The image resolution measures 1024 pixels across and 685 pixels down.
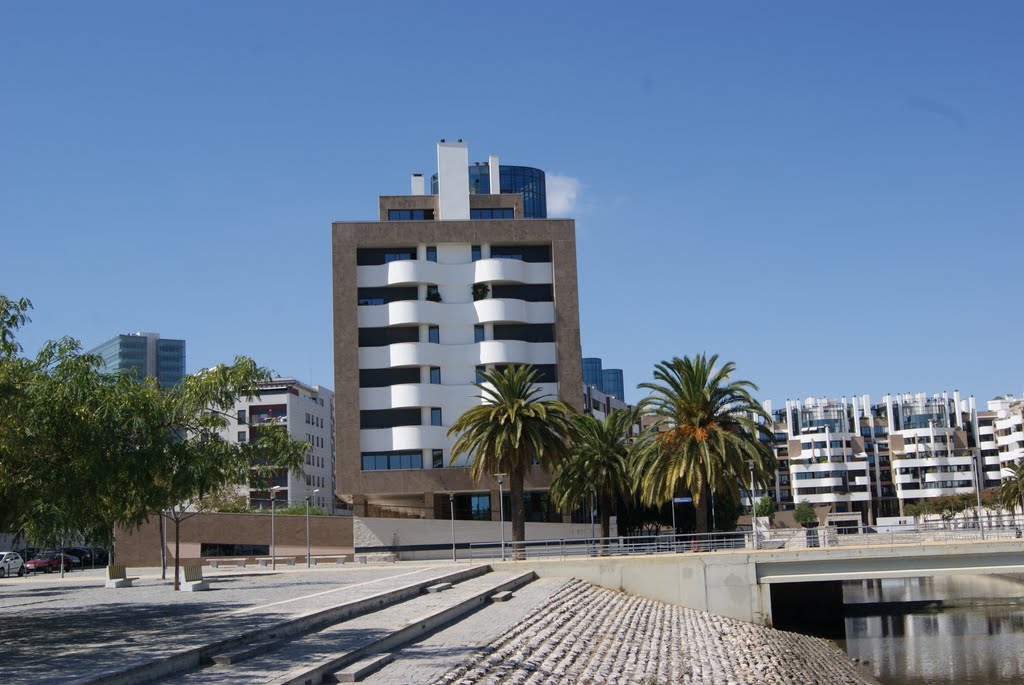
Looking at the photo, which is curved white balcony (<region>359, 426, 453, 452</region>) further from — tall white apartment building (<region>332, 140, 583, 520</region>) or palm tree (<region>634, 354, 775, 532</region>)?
palm tree (<region>634, 354, 775, 532</region>)

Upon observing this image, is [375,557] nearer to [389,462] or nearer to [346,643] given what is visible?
[389,462]

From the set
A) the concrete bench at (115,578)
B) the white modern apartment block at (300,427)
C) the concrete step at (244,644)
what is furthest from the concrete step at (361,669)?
the white modern apartment block at (300,427)

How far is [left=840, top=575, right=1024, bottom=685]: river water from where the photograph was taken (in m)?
38.6

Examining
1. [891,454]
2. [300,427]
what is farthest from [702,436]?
[891,454]

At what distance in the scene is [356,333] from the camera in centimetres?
8156

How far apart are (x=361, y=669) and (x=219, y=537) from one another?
5930 centimetres

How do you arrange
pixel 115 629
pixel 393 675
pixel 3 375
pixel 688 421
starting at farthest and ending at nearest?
pixel 688 421, pixel 115 629, pixel 3 375, pixel 393 675

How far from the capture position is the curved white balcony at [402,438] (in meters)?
80.4

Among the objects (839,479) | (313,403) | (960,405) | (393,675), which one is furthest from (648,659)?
(960,405)

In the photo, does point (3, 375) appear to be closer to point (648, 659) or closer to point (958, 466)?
point (648, 659)

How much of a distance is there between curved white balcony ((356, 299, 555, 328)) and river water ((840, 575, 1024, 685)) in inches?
1216

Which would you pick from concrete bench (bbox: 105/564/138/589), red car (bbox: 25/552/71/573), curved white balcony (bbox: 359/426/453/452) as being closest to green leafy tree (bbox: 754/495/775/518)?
curved white balcony (bbox: 359/426/453/452)

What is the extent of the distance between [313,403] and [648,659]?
113423 millimetres

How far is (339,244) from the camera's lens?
3236 inches
